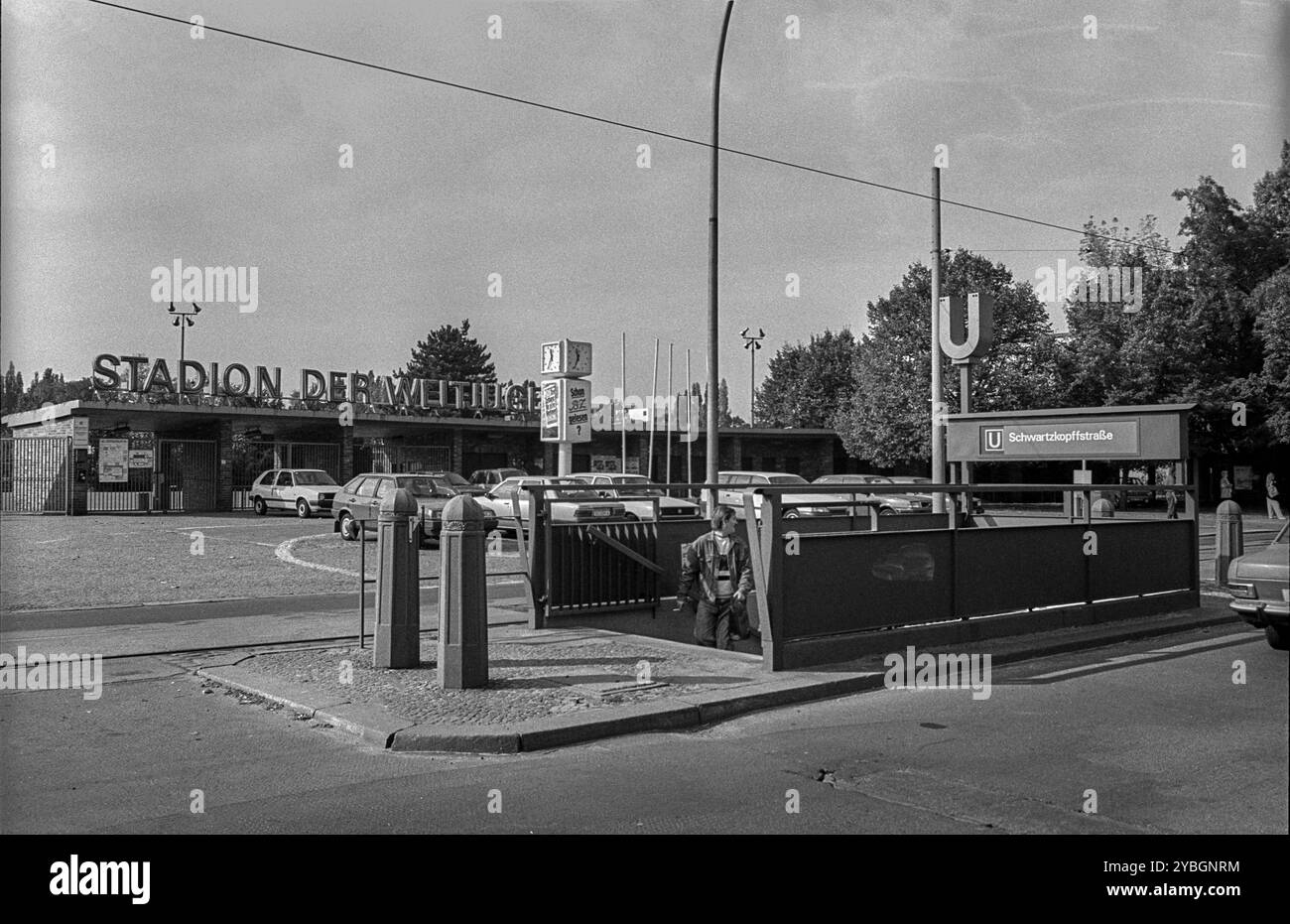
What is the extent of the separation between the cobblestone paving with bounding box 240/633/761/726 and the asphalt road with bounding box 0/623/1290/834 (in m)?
0.70

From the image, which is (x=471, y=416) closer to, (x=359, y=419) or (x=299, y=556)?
(x=359, y=419)

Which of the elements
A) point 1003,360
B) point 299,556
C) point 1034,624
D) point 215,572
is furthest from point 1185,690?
point 1003,360

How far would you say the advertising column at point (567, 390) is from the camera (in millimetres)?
22547

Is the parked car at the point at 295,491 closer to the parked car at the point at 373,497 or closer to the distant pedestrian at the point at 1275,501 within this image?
the parked car at the point at 373,497

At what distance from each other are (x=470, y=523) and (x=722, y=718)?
8.64 ft

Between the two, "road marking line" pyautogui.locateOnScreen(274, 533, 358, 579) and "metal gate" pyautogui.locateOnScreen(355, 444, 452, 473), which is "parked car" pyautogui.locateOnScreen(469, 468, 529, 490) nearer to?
"metal gate" pyautogui.locateOnScreen(355, 444, 452, 473)

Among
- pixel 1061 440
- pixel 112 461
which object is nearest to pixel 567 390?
pixel 1061 440

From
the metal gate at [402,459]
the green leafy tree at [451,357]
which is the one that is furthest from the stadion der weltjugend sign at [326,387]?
the green leafy tree at [451,357]

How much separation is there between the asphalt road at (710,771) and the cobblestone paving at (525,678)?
0.70 m

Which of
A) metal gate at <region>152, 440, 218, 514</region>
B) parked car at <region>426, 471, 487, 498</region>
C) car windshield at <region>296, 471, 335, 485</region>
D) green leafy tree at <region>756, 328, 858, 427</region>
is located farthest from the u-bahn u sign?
green leafy tree at <region>756, 328, 858, 427</region>

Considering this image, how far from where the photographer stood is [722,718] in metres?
8.07

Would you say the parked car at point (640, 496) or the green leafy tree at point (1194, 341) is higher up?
the green leafy tree at point (1194, 341)

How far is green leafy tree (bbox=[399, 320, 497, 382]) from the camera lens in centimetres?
10131

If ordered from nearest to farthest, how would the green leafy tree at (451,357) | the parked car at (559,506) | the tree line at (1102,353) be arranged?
the parked car at (559,506)
the tree line at (1102,353)
the green leafy tree at (451,357)
